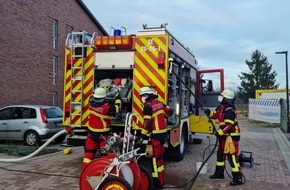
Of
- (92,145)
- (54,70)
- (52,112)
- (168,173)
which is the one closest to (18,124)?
(52,112)

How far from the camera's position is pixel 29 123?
12.5 meters

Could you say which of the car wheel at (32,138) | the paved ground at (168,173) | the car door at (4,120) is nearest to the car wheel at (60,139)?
the car wheel at (32,138)

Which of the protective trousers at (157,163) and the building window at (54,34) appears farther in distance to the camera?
the building window at (54,34)

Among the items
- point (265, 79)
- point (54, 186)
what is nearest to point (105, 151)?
point (54, 186)

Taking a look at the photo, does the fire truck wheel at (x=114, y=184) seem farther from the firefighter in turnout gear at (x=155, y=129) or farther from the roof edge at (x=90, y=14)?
the roof edge at (x=90, y=14)

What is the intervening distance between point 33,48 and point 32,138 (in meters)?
10.4

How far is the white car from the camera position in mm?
12359

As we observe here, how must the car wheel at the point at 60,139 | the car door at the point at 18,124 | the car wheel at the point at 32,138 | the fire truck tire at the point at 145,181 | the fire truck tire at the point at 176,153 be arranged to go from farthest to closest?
1. the car wheel at the point at 60,139
2. the car door at the point at 18,124
3. the car wheel at the point at 32,138
4. the fire truck tire at the point at 176,153
5. the fire truck tire at the point at 145,181

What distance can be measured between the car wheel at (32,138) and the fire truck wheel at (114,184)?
7618 mm

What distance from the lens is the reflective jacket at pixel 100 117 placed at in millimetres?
6664

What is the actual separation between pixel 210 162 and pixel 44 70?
50.9 ft

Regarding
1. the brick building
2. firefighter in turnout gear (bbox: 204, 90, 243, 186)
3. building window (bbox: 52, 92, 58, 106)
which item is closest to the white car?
firefighter in turnout gear (bbox: 204, 90, 243, 186)

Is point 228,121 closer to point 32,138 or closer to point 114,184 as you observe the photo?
point 114,184

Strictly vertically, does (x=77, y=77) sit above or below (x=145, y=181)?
above
